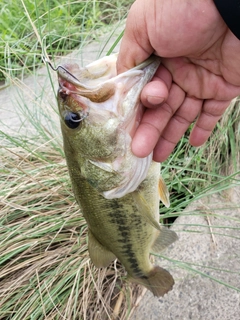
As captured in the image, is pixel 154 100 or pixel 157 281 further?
pixel 157 281

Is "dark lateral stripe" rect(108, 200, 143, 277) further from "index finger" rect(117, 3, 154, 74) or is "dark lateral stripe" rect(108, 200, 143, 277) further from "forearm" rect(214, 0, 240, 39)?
"forearm" rect(214, 0, 240, 39)

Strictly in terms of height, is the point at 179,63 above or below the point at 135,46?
below

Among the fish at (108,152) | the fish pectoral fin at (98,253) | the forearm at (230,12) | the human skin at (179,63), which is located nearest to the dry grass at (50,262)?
the fish pectoral fin at (98,253)

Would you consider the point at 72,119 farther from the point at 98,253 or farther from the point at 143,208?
the point at 98,253

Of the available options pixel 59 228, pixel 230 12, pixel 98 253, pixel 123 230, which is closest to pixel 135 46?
pixel 230 12

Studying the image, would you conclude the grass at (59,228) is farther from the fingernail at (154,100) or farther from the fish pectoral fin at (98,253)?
the fingernail at (154,100)

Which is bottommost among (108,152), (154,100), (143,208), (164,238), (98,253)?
(164,238)

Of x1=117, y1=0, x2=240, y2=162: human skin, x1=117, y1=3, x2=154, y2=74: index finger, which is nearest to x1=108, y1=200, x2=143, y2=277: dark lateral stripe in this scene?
x1=117, y1=0, x2=240, y2=162: human skin
